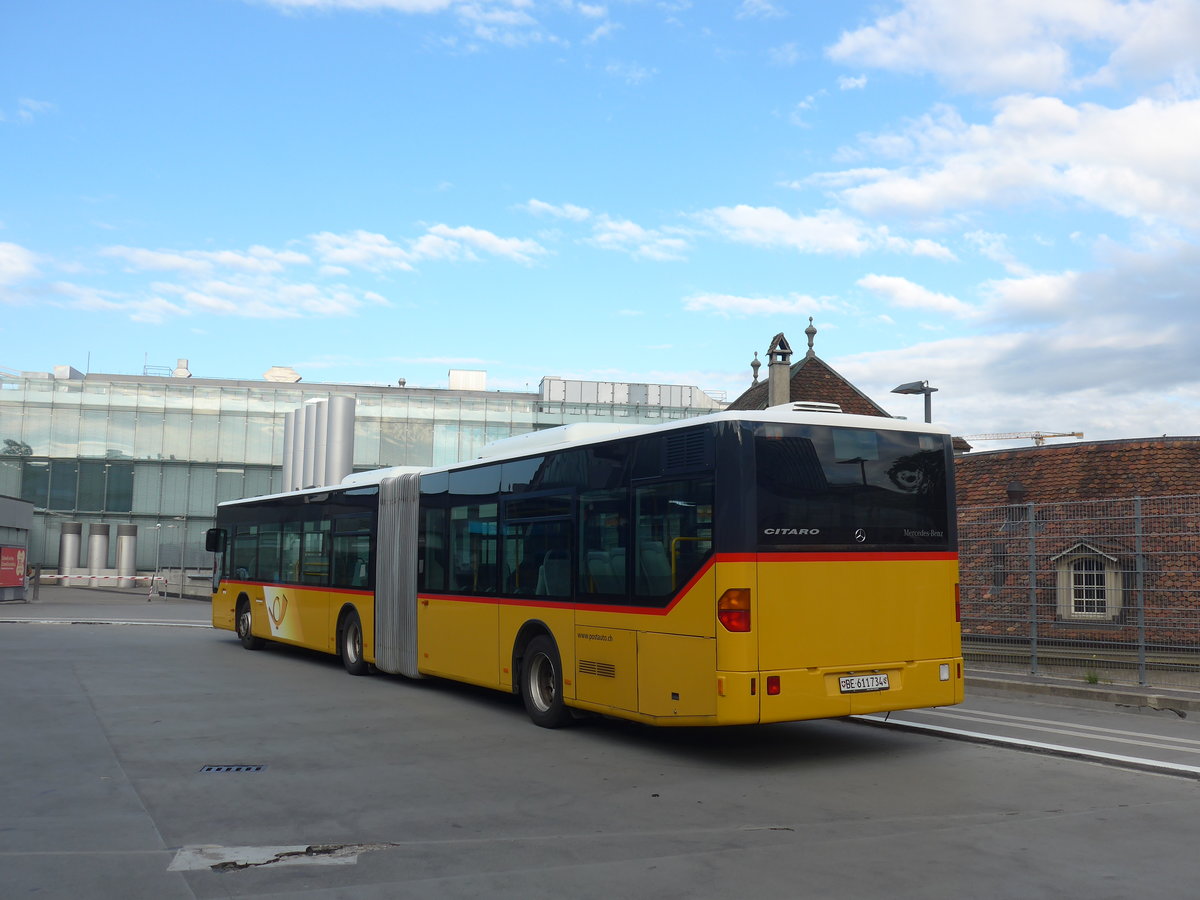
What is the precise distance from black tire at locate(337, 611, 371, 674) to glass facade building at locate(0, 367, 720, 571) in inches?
1638

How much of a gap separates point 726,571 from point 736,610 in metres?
0.31

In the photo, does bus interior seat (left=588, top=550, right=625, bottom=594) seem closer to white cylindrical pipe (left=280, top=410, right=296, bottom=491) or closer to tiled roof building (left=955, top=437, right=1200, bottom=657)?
tiled roof building (left=955, top=437, right=1200, bottom=657)

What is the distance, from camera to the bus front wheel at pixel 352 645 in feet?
56.8

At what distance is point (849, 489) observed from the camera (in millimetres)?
9984

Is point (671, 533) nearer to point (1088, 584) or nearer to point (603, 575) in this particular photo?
point (603, 575)

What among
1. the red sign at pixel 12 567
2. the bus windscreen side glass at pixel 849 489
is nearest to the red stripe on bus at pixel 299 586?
the bus windscreen side glass at pixel 849 489

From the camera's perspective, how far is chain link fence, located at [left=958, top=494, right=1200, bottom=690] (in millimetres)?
13430

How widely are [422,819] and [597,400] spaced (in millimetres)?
56656

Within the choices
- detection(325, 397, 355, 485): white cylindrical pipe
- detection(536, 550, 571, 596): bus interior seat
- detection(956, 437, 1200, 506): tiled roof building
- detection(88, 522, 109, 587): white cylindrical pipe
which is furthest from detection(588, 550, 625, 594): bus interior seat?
detection(88, 522, 109, 587): white cylindrical pipe

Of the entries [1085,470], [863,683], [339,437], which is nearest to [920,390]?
[1085,470]

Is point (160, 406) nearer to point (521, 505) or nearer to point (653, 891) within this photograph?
point (521, 505)

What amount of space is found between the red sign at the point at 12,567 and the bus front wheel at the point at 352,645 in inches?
1079

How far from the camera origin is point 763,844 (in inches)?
269

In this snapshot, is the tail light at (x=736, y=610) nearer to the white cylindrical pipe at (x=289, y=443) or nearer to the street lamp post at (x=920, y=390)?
the street lamp post at (x=920, y=390)
